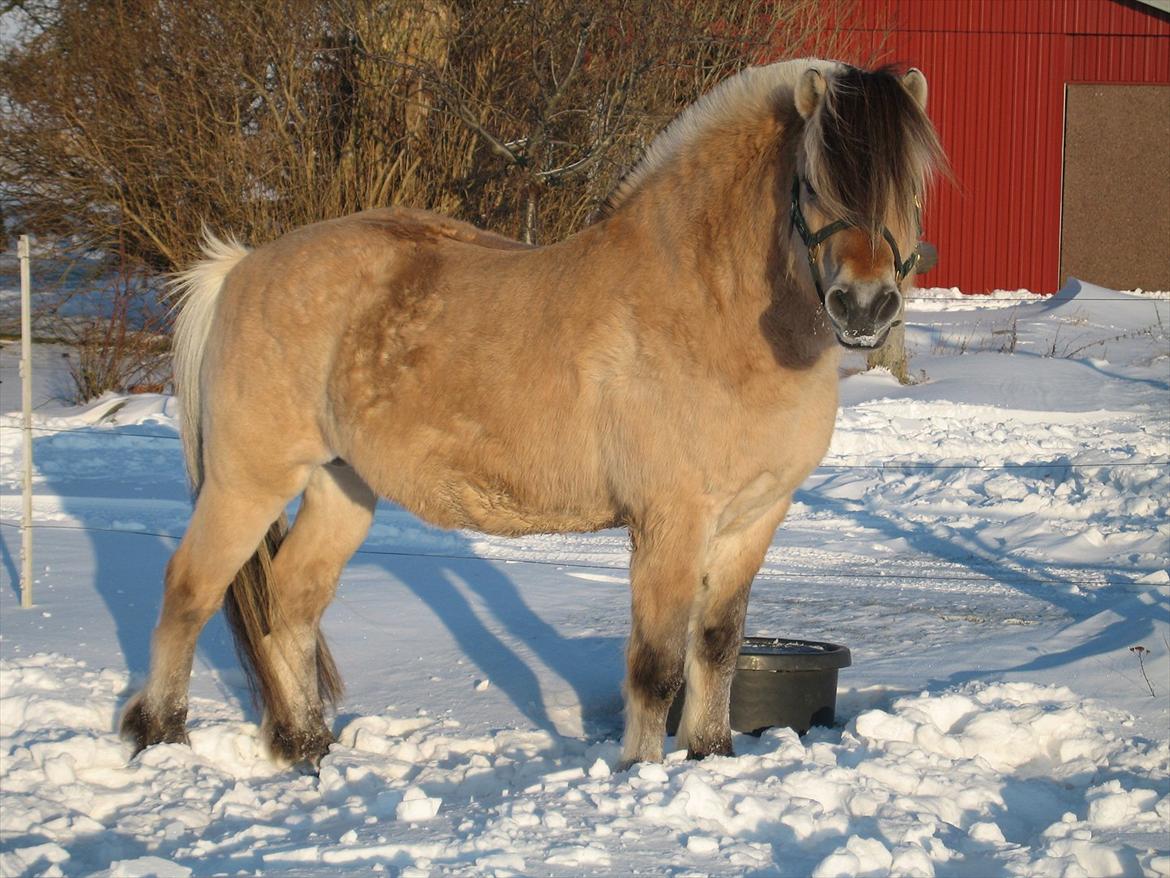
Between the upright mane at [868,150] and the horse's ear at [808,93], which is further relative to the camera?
the horse's ear at [808,93]

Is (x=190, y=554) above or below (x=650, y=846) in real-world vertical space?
above

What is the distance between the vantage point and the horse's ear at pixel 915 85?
12.0 ft

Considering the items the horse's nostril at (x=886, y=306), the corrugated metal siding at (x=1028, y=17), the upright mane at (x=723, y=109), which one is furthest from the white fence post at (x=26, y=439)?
the corrugated metal siding at (x=1028, y=17)

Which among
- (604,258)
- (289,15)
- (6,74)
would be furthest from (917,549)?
(6,74)

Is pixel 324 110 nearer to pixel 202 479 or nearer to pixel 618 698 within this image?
pixel 202 479

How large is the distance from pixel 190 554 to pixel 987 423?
25.6 ft

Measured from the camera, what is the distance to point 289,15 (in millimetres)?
12156

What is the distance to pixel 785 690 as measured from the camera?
4.42 meters

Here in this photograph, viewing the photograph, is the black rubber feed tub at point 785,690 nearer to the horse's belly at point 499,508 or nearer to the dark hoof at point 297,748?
the horse's belly at point 499,508

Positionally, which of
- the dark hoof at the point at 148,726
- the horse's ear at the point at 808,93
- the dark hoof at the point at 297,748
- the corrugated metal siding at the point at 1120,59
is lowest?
the dark hoof at the point at 297,748

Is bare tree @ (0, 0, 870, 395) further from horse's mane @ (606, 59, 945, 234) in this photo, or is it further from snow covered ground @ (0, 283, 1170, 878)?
horse's mane @ (606, 59, 945, 234)

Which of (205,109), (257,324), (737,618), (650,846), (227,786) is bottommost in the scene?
(227,786)

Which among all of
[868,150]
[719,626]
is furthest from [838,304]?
[719,626]

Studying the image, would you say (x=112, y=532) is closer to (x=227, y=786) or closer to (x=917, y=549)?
(x=227, y=786)
